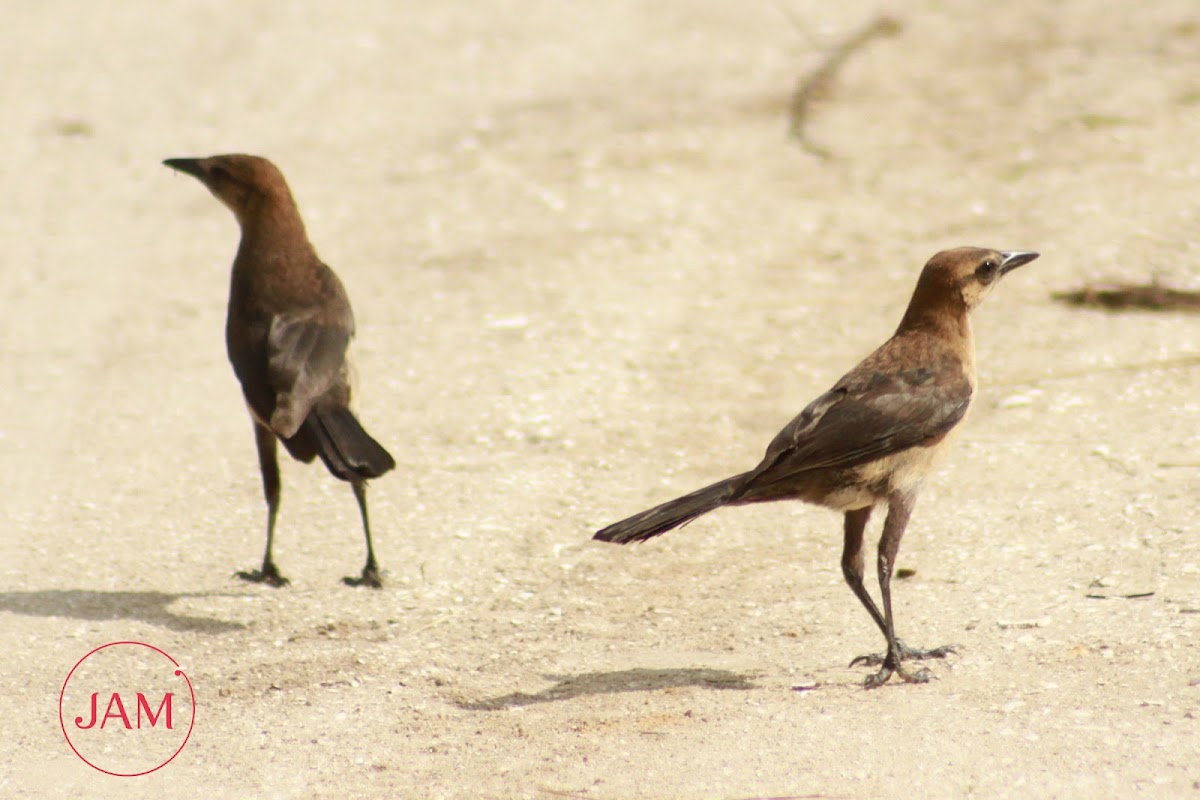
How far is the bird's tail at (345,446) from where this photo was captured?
5.71m

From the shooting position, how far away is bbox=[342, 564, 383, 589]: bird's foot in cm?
608

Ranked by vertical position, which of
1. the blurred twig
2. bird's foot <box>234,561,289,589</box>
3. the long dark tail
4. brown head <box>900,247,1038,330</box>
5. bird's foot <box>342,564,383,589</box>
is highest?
brown head <box>900,247,1038,330</box>

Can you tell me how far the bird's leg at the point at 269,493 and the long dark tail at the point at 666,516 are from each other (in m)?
1.80

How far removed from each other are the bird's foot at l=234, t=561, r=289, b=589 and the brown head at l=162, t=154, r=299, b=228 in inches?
60.8

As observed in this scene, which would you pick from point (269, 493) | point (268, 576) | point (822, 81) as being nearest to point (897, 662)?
point (268, 576)

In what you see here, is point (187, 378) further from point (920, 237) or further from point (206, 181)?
point (920, 237)

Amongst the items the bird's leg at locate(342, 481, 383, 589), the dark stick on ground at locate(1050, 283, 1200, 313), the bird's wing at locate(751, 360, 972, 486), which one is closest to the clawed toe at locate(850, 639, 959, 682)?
the bird's wing at locate(751, 360, 972, 486)

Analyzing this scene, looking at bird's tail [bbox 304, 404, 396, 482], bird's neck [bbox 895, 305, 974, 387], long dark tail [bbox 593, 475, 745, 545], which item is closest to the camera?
long dark tail [bbox 593, 475, 745, 545]

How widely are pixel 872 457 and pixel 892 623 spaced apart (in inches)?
21.8

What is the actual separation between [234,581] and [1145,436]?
3946 mm

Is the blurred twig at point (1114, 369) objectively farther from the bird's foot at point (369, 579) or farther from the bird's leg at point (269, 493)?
the bird's leg at point (269, 493)

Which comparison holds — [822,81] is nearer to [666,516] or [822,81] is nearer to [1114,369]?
[1114,369]

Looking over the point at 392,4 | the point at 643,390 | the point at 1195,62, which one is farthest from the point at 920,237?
the point at 392,4

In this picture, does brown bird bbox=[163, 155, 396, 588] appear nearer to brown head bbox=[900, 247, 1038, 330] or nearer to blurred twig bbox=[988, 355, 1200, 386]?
brown head bbox=[900, 247, 1038, 330]
